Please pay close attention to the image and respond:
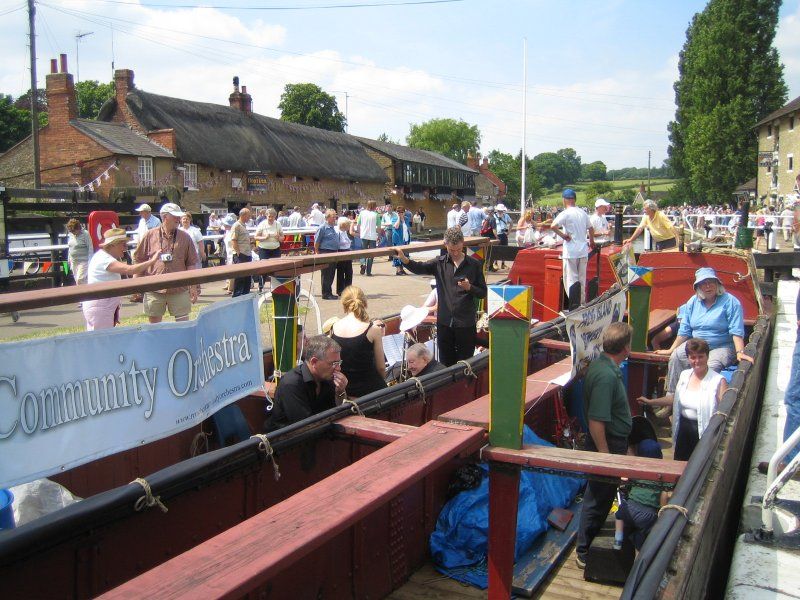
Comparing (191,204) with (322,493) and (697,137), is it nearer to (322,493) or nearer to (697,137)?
(322,493)

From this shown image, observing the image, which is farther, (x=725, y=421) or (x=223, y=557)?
(x=725, y=421)

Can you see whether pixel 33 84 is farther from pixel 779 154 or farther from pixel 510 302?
pixel 779 154

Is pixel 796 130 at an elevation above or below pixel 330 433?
above

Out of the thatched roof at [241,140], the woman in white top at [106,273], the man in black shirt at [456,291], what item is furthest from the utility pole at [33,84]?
the man in black shirt at [456,291]

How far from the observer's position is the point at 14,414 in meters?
2.87

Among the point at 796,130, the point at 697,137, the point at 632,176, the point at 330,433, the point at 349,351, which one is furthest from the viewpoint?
the point at 632,176

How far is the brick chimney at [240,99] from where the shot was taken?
4556 centimetres

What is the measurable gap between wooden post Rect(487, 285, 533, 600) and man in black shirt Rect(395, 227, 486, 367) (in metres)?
2.54

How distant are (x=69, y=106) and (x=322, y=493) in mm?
35350

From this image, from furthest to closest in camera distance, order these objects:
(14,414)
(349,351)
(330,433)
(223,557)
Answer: (349,351), (330,433), (14,414), (223,557)

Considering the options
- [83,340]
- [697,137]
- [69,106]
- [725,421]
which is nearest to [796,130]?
[697,137]

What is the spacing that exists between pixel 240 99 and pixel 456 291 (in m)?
42.7

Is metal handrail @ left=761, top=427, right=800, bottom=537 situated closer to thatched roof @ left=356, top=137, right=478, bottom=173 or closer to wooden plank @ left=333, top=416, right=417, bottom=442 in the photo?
wooden plank @ left=333, top=416, right=417, bottom=442

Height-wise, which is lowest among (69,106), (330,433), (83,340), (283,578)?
(283,578)
